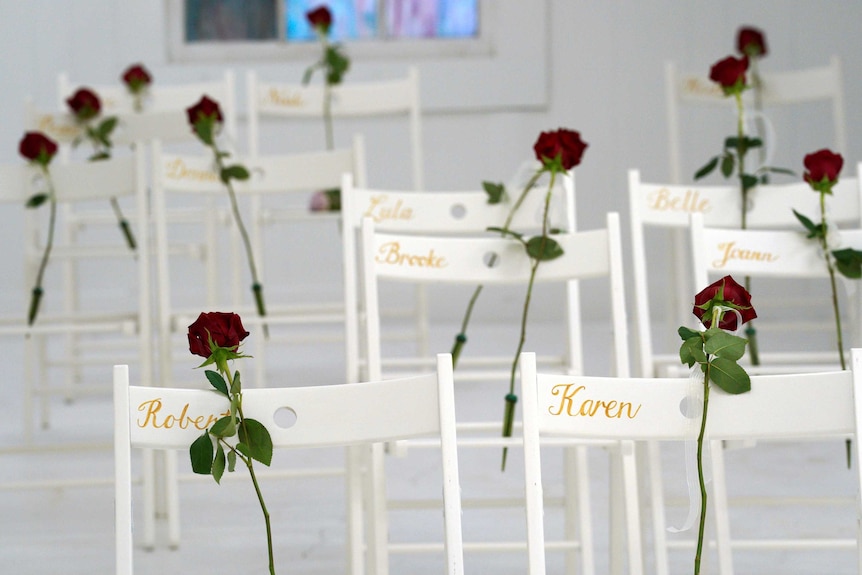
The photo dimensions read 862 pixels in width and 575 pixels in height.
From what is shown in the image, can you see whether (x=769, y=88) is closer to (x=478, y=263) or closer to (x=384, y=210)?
(x=384, y=210)

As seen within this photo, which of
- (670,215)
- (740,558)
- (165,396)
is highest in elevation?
(670,215)

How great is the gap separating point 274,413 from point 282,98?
8.46 ft

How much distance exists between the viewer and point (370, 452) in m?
1.68

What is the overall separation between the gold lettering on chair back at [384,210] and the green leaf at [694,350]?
106cm

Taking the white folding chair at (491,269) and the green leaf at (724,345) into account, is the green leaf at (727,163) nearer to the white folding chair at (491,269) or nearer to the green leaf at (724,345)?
the white folding chair at (491,269)

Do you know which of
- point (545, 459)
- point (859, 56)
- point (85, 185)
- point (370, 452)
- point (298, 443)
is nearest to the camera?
point (298, 443)

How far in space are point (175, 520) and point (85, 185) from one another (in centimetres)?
73

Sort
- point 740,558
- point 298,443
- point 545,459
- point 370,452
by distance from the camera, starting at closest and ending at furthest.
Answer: point 298,443
point 370,452
point 740,558
point 545,459

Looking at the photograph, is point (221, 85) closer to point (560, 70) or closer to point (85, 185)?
point (85, 185)

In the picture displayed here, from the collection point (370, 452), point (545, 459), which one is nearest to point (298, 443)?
point (370, 452)

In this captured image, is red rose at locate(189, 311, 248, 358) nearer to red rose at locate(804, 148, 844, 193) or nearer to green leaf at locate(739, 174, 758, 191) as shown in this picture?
red rose at locate(804, 148, 844, 193)

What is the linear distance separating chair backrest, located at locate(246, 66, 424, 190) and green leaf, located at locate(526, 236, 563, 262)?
69.1 inches

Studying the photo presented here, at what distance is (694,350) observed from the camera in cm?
99

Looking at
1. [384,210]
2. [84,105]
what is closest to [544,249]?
[384,210]
